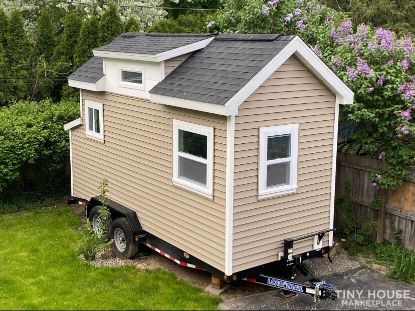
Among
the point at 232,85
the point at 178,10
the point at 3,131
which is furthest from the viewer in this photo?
the point at 178,10

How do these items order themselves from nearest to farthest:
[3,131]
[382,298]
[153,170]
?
[382,298], [153,170], [3,131]

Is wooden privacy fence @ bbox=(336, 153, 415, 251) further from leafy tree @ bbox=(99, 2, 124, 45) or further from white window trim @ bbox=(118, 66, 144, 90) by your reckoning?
leafy tree @ bbox=(99, 2, 124, 45)

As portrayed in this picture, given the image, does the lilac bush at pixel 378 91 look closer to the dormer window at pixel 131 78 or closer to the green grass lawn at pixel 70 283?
A: the dormer window at pixel 131 78

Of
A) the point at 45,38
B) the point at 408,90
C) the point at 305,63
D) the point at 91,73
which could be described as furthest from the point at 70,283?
the point at 45,38

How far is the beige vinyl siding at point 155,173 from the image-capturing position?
8273 millimetres

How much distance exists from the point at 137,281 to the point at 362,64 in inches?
234

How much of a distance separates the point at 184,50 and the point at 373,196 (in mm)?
4887

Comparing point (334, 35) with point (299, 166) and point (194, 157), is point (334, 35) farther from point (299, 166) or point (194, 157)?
point (194, 157)

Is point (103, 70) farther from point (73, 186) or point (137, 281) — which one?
point (137, 281)

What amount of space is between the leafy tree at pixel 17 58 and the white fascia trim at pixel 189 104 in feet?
26.7

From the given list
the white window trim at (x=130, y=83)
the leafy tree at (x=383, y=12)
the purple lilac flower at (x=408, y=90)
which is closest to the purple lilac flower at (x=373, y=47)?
the purple lilac flower at (x=408, y=90)

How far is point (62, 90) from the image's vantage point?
16.5 metres

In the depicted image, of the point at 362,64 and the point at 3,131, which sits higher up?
the point at 362,64

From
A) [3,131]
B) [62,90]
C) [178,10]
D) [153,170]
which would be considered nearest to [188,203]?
[153,170]
